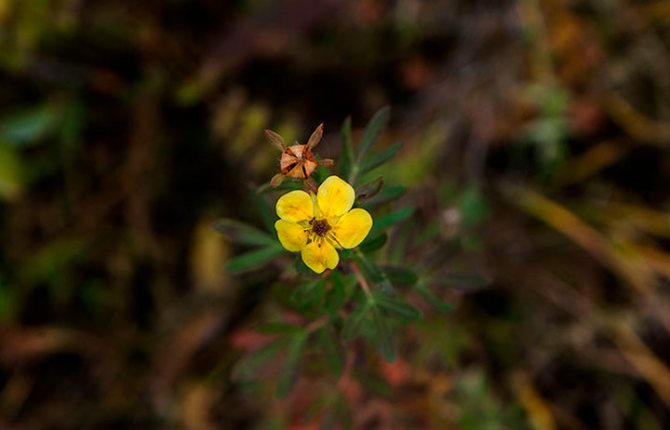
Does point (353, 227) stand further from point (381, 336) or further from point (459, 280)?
point (459, 280)

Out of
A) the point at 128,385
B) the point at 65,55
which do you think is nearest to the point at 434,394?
the point at 128,385

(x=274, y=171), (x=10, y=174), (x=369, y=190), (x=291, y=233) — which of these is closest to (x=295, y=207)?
(x=291, y=233)

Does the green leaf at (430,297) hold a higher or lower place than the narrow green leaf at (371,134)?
lower

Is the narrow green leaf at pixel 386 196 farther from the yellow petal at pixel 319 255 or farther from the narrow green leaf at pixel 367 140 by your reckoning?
the yellow petal at pixel 319 255

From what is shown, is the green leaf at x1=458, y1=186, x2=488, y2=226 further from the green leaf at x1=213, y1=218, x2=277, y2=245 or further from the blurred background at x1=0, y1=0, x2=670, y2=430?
the green leaf at x1=213, y1=218, x2=277, y2=245

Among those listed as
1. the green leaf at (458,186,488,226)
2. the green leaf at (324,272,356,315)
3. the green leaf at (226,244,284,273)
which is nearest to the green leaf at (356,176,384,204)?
the green leaf at (324,272,356,315)

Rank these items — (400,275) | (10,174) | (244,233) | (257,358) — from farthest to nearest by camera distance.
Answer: (10,174)
(257,358)
(244,233)
(400,275)

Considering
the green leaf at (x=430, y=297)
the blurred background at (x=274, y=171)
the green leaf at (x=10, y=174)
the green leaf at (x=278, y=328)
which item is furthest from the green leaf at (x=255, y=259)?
the green leaf at (x=10, y=174)
